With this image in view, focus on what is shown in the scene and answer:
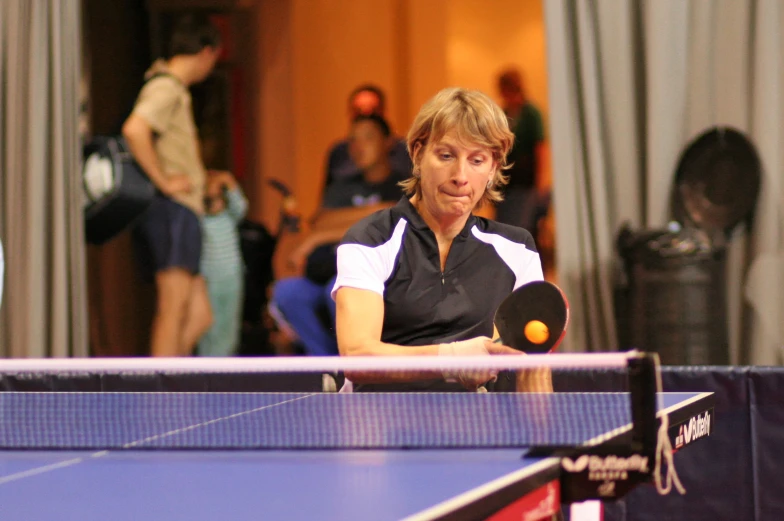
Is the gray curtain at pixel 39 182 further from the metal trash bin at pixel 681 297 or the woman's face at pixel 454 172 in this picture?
the woman's face at pixel 454 172

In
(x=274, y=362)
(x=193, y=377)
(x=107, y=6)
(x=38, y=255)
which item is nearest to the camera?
(x=274, y=362)

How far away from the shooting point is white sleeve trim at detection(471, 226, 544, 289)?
2.63 m

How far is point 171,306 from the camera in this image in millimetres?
5848

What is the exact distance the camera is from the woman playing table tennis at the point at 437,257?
246 centimetres

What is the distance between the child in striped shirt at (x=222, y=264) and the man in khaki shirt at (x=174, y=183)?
25 cm

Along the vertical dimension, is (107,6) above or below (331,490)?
above

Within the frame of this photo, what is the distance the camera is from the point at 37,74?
19.1ft

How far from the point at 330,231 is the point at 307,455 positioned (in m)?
4.22

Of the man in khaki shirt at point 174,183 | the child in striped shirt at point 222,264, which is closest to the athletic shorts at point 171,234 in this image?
the man in khaki shirt at point 174,183

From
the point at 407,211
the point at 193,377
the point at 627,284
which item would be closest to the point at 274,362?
the point at 407,211

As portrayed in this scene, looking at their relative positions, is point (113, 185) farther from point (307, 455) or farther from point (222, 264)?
point (307, 455)

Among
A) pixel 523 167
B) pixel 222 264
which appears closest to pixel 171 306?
pixel 222 264

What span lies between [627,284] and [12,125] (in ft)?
11.6

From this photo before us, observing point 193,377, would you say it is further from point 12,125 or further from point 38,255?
point 12,125
